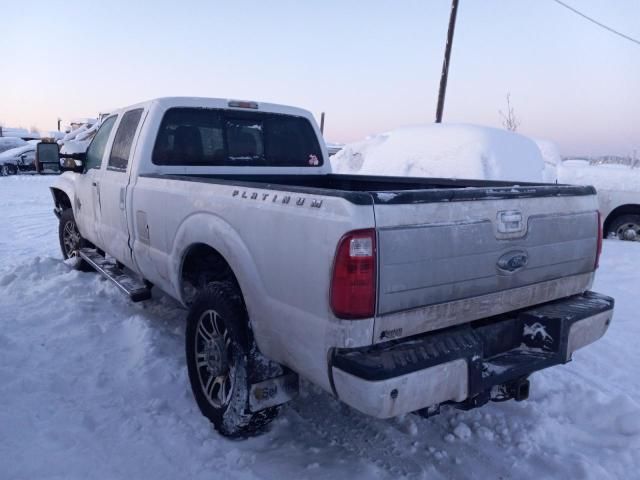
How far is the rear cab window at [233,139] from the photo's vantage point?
4184 mm

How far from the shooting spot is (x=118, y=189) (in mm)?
4355

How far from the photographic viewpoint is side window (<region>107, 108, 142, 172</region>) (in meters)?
4.38

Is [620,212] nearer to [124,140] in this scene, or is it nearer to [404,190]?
[404,190]

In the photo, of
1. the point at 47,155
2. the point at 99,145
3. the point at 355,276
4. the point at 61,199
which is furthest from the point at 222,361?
the point at 61,199

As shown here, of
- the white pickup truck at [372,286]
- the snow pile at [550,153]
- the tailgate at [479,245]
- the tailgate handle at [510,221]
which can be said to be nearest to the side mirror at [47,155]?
the white pickup truck at [372,286]

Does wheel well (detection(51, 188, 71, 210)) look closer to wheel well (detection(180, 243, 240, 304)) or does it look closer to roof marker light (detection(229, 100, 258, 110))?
roof marker light (detection(229, 100, 258, 110))

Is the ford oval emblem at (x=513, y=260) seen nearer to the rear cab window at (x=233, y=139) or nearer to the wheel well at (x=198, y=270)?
the wheel well at (x=198, y=270)

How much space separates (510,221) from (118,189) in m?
3.40

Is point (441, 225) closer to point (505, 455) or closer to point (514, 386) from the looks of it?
point (514, 386)

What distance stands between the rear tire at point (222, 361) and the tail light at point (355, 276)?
900 mm

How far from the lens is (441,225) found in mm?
2201

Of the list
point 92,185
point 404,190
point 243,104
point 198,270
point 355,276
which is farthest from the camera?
point 92,185

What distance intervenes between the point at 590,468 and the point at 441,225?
173cm

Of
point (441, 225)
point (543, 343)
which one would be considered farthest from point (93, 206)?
point (543, 343)
